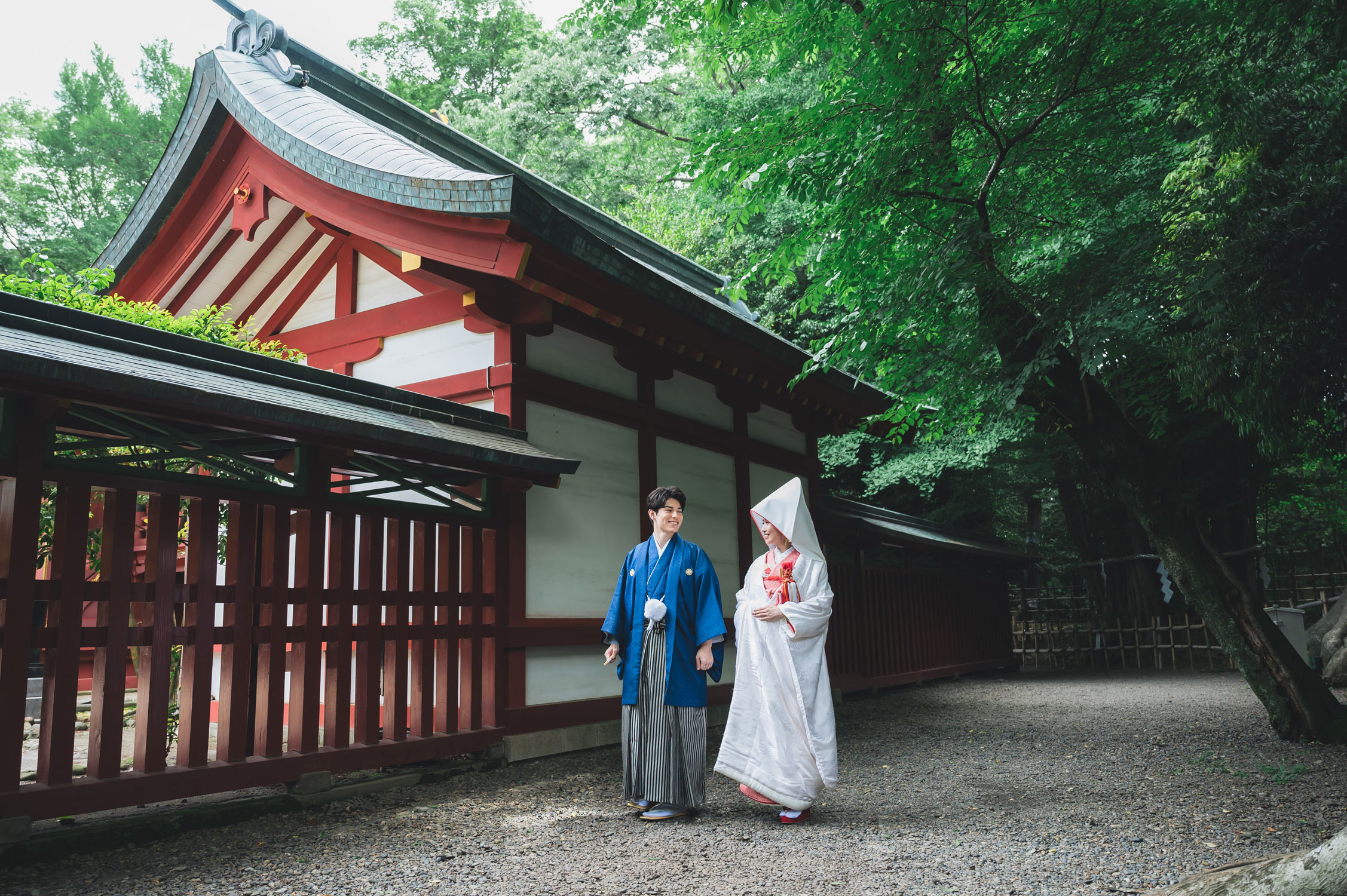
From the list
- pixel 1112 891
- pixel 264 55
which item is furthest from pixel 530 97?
pixel 1112 891

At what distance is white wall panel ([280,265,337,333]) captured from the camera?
7.44 meters

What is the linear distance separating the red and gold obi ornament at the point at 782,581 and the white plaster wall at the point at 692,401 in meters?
3.19

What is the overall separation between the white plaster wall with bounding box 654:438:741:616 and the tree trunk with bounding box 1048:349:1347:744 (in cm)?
300

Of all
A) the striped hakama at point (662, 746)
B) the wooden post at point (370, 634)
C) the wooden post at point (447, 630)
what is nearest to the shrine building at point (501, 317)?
the wooden post at point (447, 630)

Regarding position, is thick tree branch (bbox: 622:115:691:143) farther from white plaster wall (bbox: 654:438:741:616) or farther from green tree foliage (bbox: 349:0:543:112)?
white plaster wall (bbox: 654:438:741:616)

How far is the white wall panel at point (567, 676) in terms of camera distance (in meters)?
5.94

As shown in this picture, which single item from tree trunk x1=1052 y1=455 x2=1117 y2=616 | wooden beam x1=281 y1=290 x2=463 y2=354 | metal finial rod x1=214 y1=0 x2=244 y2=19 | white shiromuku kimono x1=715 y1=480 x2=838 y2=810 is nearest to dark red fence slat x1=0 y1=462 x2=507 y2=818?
wooden beam x1=281 y1=290 x2=463 y2=354

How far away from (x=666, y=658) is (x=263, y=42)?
624cm

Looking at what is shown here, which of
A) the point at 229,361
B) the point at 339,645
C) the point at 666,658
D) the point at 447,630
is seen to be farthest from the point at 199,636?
the point at 666,658

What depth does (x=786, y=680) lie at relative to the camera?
14.0 feet

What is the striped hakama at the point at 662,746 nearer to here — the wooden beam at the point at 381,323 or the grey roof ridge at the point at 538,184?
the grey roof ridge at the point at 538,184

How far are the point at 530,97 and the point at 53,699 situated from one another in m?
18.3

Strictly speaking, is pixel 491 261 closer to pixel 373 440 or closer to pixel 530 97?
pixel 373 440

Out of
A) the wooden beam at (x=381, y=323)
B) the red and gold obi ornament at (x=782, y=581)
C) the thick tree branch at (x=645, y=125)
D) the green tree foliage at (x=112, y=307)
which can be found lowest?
the red and gold obi ornament at (x=782, y=581)
